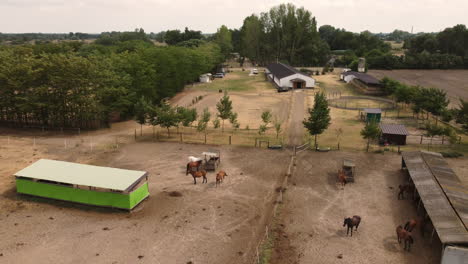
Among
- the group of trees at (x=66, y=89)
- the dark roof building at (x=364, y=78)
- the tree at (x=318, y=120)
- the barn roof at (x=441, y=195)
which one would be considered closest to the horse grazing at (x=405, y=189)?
the barn roof at (x=441, y=195)

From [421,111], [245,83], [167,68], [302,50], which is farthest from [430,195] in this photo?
[302,50]

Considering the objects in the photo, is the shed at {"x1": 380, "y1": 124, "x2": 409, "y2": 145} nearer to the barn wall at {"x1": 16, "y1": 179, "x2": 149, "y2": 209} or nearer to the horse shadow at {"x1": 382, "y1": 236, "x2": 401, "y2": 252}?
the horse shadow at {"x1": 382, "y1": 236, "x2": 401, "y2": 252}

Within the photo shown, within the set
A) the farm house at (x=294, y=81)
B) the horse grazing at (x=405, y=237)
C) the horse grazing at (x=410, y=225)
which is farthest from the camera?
the farm house at (x=294, y=81)

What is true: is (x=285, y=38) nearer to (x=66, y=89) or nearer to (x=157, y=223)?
(x=66, y=89)

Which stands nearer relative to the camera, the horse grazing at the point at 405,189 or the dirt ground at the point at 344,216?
the dirt ground at the point at 344,216

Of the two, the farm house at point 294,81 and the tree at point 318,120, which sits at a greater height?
the farm house at point 294,81

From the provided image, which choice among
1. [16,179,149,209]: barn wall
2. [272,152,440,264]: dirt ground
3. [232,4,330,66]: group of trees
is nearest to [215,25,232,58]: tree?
[232,4,330,66]: group of trees

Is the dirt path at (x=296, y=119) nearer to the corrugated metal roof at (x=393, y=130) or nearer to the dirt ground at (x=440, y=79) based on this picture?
the corrugated metal roof at (x=393, y=130)
